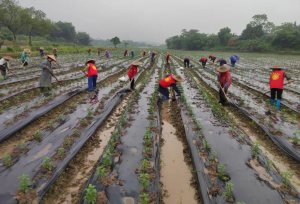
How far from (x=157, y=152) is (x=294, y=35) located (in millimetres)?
57142

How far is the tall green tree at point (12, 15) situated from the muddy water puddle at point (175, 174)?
36969 mm

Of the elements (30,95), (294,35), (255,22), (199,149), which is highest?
(255,22)

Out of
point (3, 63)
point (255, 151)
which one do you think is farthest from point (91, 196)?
point (3, 63)

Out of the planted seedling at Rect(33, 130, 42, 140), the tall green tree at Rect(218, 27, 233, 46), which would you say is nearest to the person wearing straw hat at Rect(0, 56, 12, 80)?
the planted seedling at Rect(33, 130, 42, 140)

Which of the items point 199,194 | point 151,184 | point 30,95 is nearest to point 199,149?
point 199,194

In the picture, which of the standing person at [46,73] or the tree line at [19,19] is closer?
the standing person at [46,73]

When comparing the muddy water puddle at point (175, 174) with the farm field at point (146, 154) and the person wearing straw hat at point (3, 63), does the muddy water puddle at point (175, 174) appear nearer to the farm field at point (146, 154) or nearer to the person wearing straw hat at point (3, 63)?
the farm field at point (146, 154)

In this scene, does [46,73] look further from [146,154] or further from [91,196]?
[91,196]

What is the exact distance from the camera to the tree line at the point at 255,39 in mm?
46984

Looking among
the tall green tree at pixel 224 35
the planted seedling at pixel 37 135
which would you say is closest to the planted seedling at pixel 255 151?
the planted seedling at pixel 37 135

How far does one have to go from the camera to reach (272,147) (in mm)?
4469

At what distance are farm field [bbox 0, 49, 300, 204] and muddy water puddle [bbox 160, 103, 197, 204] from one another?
17 mm

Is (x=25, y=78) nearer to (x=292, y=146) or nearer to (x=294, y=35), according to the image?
(x=292, y=146)

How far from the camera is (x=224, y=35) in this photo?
6519 centimetres
